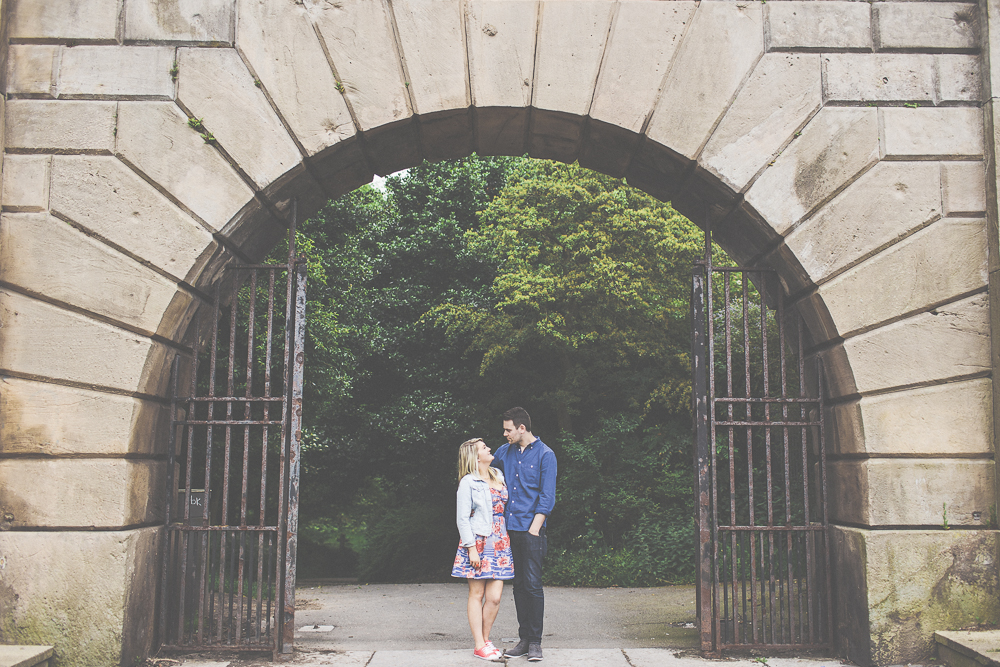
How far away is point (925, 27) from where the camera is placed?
518 centimetres

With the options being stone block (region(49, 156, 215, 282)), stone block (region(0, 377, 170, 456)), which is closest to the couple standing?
stone block (region(0, 377, 170, 456))

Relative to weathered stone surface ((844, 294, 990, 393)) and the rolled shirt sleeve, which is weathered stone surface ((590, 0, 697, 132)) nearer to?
weathered stone surface ((844, 294, 990, 393))

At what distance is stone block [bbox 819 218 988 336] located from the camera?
16.3ft

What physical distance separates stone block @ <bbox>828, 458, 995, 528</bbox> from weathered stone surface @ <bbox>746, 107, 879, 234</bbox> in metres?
1.71

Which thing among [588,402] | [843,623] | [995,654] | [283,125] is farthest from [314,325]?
[995,654]

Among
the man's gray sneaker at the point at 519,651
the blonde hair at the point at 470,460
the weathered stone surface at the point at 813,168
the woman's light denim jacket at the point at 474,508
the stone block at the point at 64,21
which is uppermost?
the stone block at the point at 64,21

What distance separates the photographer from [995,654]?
4.19 m

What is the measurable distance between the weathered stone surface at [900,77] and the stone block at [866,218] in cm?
52

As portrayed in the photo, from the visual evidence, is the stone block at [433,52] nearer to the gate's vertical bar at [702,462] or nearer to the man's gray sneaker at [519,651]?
the gate's vertical bar at [702,462]

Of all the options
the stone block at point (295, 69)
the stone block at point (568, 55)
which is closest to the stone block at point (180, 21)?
the stone block at point (295, 69)

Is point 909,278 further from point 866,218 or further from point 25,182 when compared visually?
point 25,182

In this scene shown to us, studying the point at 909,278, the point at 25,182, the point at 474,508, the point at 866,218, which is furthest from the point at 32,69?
the point at 909,278

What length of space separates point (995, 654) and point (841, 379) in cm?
177

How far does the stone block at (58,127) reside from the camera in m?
4.93
